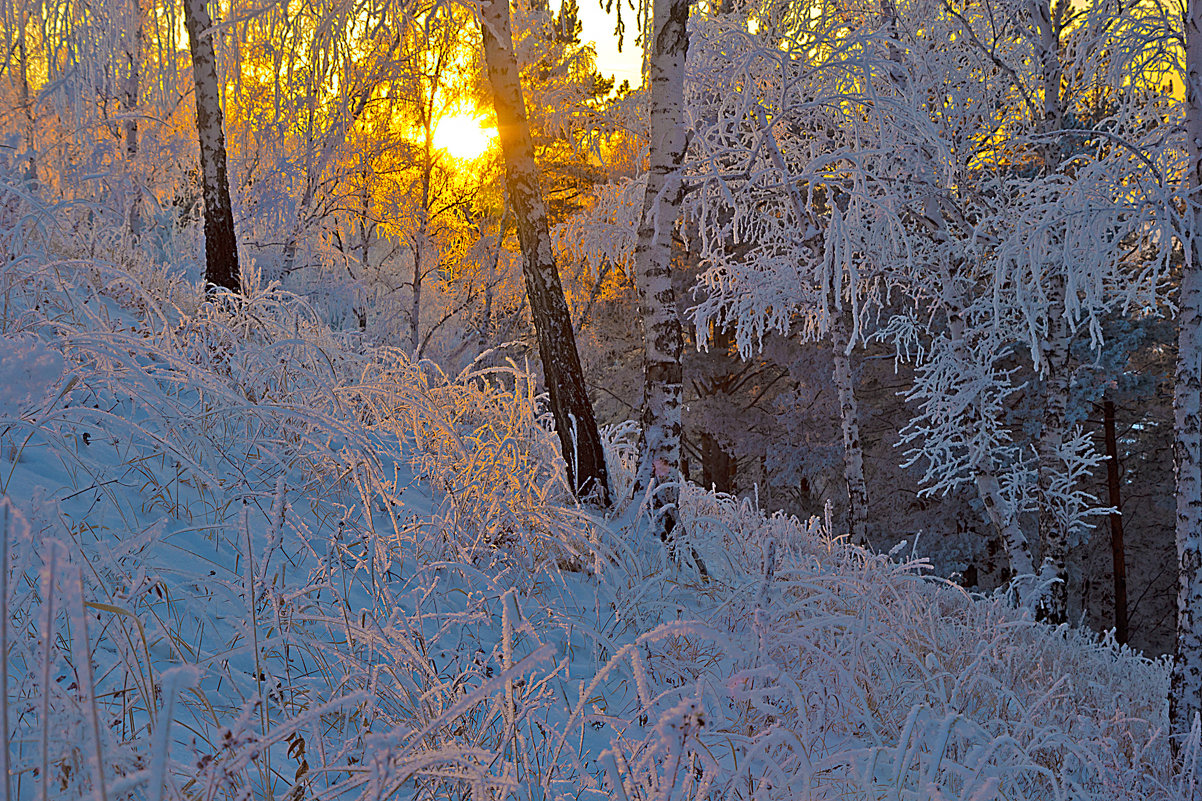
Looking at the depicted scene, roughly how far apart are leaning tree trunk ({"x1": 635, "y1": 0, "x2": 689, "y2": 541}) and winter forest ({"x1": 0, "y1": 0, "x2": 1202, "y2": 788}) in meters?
0.03

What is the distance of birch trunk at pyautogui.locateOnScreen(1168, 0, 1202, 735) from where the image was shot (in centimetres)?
503

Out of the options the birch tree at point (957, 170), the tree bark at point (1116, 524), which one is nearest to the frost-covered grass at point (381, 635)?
the birch tree at point (957, 170)

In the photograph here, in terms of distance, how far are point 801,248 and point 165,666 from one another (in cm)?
951

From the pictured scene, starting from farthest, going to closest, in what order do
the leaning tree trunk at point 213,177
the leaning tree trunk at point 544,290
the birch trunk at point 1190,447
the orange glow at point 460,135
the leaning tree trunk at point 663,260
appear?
the orange glow at point 460,135
the leaning tree trunk at point 213,177
the leaning tree trunk at point 544,290
the birch trunk at point 1190,447
the leaning tree trunk at point 663,260

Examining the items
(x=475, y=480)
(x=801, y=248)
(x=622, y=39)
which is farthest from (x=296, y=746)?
(x=801, y=248)

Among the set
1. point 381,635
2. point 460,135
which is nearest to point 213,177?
point 381,635

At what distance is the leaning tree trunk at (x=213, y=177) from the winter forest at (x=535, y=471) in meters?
0.04

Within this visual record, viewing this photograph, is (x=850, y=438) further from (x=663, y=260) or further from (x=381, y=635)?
(x=381, y=635)

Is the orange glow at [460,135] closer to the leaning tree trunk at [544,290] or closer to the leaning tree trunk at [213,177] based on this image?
the leaning tree trunk at [213,177]

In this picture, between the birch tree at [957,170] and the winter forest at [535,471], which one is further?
the birch tree at [957,170]

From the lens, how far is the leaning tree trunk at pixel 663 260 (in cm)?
492

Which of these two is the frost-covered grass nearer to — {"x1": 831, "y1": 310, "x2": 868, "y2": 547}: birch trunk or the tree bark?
{"x1": 831, "y1": 310, "x2": 868, "y2": 547}: birch trunk

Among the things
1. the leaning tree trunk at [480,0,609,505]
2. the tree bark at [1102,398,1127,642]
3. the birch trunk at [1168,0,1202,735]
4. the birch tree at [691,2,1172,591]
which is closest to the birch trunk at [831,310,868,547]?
the birch tree at [691,2,1172,591]

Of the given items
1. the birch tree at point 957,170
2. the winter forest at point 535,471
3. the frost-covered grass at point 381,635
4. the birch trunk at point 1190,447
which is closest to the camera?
the frost-covered grass at point 381,635
